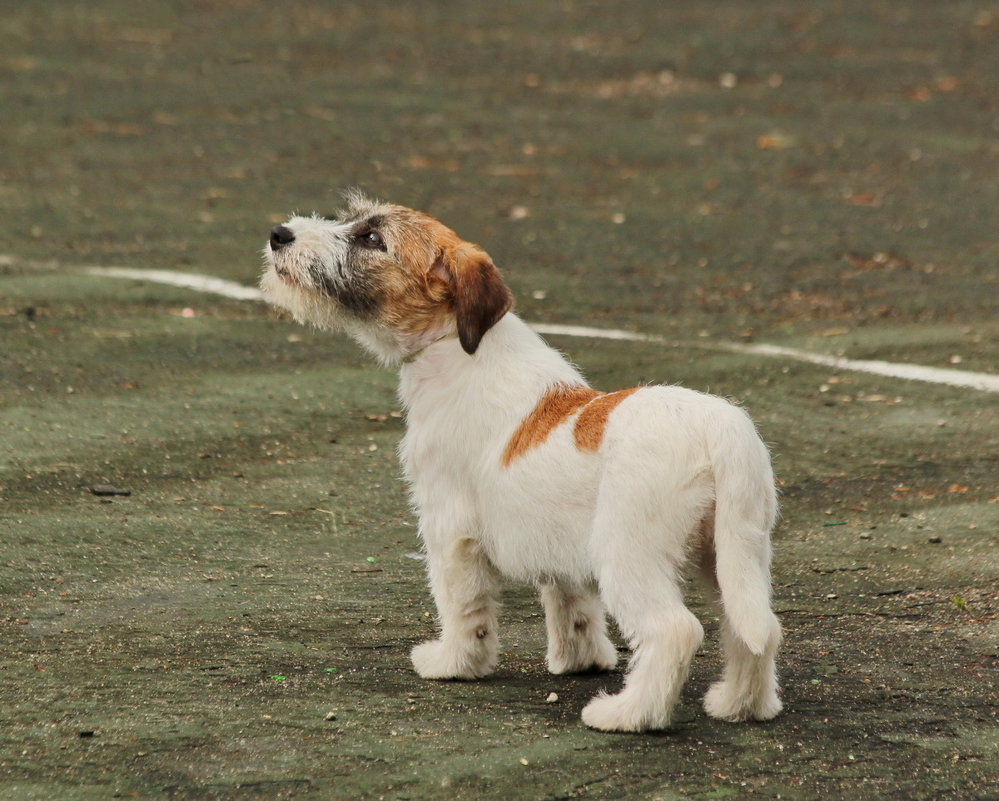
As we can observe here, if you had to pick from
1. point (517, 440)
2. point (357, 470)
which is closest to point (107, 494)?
point (357, 470)

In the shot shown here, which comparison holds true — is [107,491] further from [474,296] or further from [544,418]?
[544,418]

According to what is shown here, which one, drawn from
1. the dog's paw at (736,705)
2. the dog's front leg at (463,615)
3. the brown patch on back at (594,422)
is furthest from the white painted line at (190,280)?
the dog's paw at (736,705)

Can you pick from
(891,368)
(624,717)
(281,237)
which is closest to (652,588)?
(624,717)

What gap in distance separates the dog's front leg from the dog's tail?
41.8 inches

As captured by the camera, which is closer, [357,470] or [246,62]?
[357,470]

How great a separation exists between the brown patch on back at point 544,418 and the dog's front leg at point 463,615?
433 millimetres

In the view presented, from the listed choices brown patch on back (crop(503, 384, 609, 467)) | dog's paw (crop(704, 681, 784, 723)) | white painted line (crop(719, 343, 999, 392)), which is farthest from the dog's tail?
white painted line (crop(719, 343, 999, 392))

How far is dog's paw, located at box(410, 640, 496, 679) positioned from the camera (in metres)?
5.67

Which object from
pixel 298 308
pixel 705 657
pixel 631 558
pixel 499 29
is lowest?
pixel 705 657

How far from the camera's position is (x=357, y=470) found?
8.43 meters

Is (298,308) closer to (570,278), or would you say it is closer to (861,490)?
(861,490)

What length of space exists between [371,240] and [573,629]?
5.66 ft

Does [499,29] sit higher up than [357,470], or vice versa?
[499,29]

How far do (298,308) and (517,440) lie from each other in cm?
114
